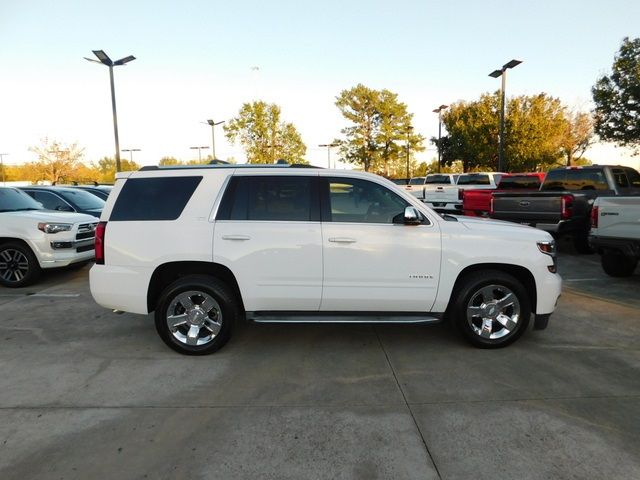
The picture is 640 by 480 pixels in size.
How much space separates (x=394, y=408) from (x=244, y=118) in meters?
41.7

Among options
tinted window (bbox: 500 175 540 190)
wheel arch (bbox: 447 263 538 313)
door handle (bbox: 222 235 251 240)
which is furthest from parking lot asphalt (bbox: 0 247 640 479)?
tinted window (bbox: 500 175 540 190)

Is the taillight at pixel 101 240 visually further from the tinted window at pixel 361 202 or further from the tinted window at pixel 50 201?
the tinted window at pixel 50 201

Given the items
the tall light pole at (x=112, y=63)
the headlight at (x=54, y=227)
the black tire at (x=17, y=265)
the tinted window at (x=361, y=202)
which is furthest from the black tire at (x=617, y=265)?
the tall light pole at (x=112, y=63)

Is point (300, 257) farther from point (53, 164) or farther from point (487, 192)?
point (53, 164)

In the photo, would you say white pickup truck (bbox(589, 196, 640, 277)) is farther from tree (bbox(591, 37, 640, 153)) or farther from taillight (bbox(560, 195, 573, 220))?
tree (bbox(591, 37, 640, 153))

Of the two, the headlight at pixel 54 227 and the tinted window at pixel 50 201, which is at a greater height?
the tinted window at pixel 50 201

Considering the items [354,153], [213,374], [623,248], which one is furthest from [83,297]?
[354,153]

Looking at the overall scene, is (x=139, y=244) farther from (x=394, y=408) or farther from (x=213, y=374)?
(x=394, y=408)

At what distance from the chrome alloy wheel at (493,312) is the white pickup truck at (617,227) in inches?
136

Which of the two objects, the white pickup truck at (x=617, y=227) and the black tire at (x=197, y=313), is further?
the white pickup truck at (x=617, y=227)

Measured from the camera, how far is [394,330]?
200 inches

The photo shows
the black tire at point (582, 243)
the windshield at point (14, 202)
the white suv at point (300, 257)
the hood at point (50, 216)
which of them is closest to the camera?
the white suv at point (300, 257)

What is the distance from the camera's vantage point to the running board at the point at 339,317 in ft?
13.7

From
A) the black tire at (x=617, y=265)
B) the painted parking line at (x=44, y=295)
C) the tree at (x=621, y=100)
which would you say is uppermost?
the tree at (x=621, y=100)
